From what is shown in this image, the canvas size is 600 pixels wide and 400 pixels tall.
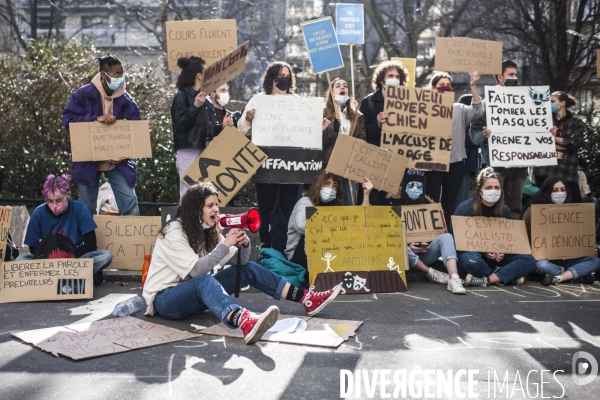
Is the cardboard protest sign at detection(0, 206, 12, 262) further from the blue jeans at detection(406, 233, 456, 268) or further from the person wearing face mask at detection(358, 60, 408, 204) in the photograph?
the blue jeans at detection(406, 233, 456, 268)

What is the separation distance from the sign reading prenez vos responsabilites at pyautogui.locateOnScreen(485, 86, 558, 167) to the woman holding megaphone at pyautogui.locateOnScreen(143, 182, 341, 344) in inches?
133

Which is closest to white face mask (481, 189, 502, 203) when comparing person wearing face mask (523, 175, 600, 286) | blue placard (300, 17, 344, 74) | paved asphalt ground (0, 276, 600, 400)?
person wearing face mask (523, 175, 600, 286)

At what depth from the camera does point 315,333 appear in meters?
5.43

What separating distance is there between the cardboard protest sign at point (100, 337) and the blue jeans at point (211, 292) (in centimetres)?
20

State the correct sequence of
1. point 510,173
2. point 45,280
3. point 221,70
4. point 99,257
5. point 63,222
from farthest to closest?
point 510,173 → point 221,70 → point 99,257 → point 63,222 → point 45,280

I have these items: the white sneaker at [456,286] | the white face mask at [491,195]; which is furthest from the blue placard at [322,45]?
the white sneaker at [456,286]

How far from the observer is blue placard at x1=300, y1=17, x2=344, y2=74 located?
856 cm

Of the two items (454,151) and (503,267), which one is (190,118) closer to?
(454,151)

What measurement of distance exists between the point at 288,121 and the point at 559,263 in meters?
3.11

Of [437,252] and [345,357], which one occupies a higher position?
[437,252]

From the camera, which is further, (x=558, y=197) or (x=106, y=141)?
(x=558, y=197)

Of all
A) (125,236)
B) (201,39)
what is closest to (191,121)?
(201,39)

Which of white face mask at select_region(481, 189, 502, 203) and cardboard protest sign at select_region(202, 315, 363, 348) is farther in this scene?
white face mask at select_region(481, 189, 502, 203)

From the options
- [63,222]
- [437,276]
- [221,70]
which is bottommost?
[437,276]
